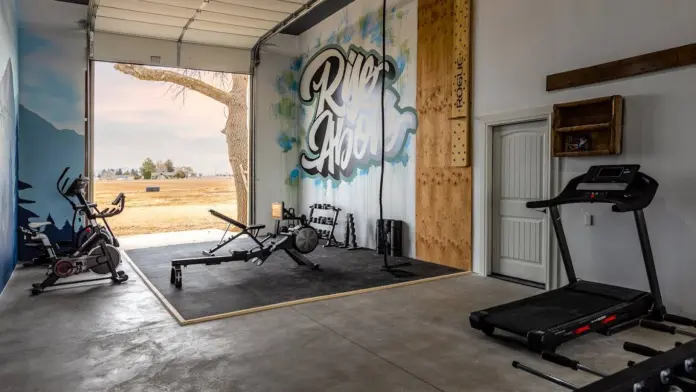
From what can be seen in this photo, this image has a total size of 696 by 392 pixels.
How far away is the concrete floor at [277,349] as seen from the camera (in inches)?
114

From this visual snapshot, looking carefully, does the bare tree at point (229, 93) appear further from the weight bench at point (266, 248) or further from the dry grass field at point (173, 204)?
the weight bench at point (266, 248)

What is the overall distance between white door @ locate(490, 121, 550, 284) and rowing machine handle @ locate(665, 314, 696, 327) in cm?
136

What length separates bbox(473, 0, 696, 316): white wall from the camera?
4.01m

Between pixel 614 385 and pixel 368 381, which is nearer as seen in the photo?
pixel 614 385

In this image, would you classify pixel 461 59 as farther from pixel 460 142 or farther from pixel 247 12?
pixel 247 12

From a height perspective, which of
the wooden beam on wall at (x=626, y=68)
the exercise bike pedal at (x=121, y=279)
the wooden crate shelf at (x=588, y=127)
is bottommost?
the exercise bike pedal at (x=121, y=279)

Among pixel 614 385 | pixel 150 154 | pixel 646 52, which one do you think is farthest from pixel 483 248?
pixel 150 154

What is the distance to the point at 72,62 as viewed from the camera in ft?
26.3

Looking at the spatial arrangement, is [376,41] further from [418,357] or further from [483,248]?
[418,357]

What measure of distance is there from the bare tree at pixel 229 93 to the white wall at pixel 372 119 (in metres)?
2.98

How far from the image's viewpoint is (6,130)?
5.61m

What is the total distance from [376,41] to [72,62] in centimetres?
532

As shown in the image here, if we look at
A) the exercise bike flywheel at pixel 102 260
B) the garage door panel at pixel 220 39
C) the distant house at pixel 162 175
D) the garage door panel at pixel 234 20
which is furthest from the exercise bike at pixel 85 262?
the distant house at pixel 162 175

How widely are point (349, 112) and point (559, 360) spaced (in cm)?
639
